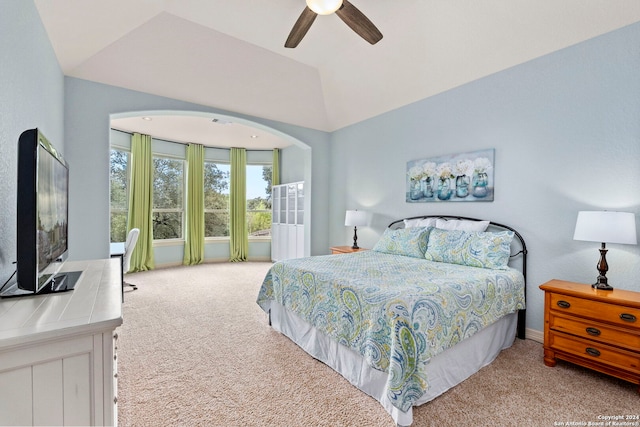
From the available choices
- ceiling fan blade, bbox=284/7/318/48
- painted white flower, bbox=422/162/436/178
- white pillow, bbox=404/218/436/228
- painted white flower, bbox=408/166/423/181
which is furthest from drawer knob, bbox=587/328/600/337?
ceiling fan blade, bbox=284/7/318/48

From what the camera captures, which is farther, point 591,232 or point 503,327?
point 503,327

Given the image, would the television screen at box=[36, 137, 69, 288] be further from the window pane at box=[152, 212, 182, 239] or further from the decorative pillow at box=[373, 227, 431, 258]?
the window pane at box=[152, 212, 182, 239]

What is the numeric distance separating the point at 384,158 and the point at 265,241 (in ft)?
12.7

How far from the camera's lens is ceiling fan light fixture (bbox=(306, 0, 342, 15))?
216 centimetres

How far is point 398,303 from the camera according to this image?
1.77 metres

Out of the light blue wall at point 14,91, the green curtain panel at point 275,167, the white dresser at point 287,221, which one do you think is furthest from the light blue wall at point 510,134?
the green curtain panel at point 275,167

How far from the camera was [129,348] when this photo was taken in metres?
2.62

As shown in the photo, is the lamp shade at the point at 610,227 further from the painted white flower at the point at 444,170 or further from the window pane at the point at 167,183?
the window pane at the point at 167,183

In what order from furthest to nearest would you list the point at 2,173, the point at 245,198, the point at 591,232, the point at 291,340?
the point at 245,198 → the point at 291,340 → the point at 591,232 → the point at 2,173

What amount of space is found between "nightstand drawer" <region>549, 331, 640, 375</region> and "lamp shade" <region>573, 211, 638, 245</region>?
75 centimetres

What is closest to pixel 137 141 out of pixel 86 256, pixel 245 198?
pixel 245 198

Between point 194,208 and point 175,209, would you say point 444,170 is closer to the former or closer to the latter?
point 194,208

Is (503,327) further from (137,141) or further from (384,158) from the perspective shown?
(137,141)

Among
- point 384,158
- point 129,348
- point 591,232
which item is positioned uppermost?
point 384,158
